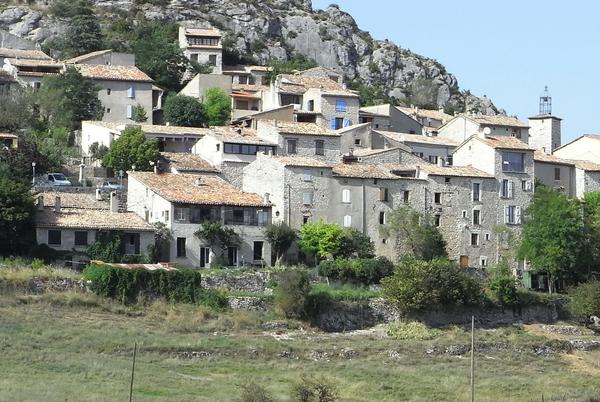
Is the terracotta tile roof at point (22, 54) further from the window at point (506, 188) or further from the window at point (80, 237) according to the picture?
the window at point (506, 188)

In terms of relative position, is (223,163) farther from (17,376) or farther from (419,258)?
(17,376)

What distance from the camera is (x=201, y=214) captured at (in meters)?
79.7

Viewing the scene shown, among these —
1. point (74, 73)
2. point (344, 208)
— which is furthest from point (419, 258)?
point (74, 73)

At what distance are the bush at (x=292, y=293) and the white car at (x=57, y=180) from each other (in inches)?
733

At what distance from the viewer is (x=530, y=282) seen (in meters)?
89.2

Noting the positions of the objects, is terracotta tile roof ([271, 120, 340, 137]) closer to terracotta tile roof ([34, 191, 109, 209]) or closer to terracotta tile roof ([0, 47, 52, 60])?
terracotta tile roof ([34, 191, 109, 209])

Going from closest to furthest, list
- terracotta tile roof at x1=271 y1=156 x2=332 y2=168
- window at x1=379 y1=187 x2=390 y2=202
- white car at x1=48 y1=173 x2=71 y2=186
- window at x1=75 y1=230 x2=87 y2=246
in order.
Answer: window at x1=75 y1=230 x2=87 y2=246, terracotta tile roof at x1=271 y1=156 x2=332 y2=168, white car at x1=48 y1=173 x2=71 y2=186, window at x1=379 y1=187 x2=390 y2=202

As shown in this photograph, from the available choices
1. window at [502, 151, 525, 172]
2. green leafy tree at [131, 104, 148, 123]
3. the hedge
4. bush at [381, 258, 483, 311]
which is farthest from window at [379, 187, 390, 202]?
green leafy tree at [131, 104, 148, 123]

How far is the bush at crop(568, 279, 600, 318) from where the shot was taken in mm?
82875

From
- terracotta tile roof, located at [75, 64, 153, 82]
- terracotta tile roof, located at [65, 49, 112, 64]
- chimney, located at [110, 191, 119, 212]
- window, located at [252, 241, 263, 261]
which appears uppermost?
terracotta tile roof, located at [65, 49, 112, 64]

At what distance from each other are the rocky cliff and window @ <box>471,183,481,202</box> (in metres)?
48.6

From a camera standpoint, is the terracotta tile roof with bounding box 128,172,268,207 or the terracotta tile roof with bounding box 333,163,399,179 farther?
the terracotta tile roof with bounding box 333,163,399,179

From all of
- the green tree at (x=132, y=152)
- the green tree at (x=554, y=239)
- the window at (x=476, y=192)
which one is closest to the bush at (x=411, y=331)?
the green tree at (x=554, y=239)

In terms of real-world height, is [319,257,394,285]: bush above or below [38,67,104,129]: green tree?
below
